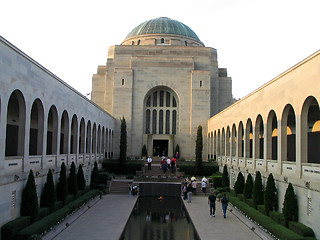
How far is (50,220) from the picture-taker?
46.2 ft

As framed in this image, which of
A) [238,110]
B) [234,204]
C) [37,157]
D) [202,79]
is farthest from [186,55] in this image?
[37,157]

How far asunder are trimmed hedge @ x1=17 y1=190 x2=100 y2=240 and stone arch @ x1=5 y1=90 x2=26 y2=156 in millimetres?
2791

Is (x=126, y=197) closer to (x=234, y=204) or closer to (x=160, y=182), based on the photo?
(x=160, y=182)

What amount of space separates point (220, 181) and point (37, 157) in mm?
15190

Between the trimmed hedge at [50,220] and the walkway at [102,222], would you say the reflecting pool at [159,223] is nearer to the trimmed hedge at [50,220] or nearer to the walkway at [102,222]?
the walkway at [102,222]

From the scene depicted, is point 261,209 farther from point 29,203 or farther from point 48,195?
point 29,203

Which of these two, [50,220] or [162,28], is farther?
[162,28]

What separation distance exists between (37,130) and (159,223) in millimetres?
9635

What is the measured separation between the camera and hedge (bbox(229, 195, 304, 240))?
12.3 meters

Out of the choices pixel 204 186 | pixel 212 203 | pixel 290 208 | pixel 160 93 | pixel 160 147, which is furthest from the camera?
pixel 160 147

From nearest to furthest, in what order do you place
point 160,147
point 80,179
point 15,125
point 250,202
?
point 250,202 < point 15,125 < point 80,179 < point 160,147

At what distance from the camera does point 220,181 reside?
27.7m

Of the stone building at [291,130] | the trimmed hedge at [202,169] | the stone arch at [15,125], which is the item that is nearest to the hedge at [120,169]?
the trimmed hedge at [202,169]

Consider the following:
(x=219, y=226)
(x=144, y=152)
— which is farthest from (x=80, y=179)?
(x=144, y=152)
